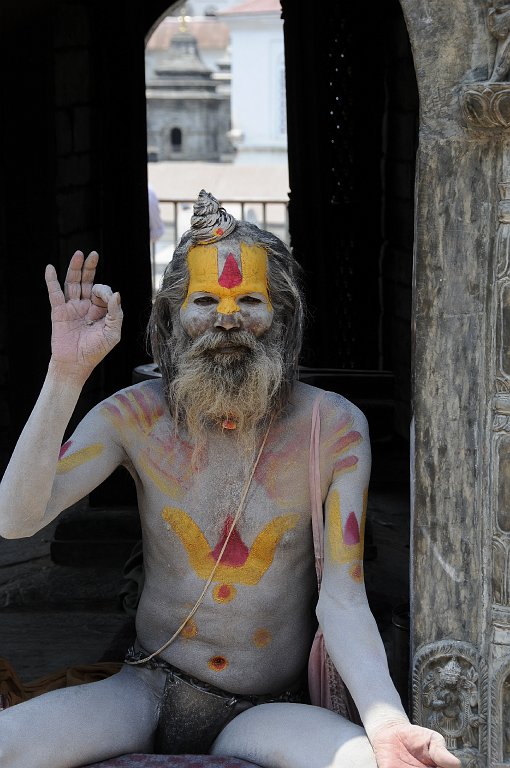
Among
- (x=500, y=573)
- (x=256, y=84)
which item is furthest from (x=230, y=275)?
(x=256, y=84)

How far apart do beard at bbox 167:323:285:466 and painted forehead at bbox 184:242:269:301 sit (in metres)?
0.11

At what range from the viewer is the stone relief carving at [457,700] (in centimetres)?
313

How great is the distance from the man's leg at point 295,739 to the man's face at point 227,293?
0.90m

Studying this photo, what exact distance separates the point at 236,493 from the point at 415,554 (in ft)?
1.51

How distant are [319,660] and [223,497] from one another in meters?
0.46

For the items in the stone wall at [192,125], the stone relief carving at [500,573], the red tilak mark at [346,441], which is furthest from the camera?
the stone wall at [192,125]

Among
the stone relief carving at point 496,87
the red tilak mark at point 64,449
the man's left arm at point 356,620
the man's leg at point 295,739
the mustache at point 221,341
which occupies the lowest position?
the man's leg at point 295,739

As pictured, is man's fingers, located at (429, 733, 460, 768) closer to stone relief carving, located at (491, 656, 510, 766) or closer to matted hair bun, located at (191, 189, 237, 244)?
stone relief carving, located at (491, 656, 510, 766)

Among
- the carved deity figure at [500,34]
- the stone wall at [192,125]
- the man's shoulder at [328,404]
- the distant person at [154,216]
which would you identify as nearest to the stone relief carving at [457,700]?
the man's shoulder at [328,404]

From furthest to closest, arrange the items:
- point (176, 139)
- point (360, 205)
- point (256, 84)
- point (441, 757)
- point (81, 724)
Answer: point (176, 139), point (256, 84), point (360, 205), point (81, 724), point (441, 757)

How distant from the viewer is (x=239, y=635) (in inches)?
126

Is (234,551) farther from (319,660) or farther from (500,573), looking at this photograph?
(500,573)

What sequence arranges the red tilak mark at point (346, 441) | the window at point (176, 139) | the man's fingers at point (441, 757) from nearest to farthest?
the man's fingers at point (441, 757), the red tilak mark at point (346, 441), the window at point (176, 139)

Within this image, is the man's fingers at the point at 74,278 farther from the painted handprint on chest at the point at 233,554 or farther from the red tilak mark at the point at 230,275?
the painted handprint on chest at the point at 233,554
